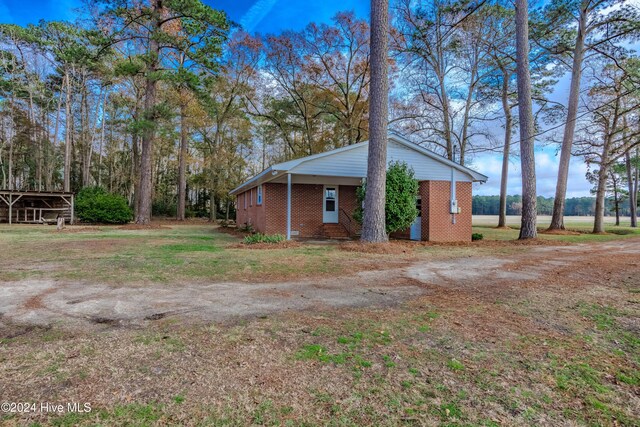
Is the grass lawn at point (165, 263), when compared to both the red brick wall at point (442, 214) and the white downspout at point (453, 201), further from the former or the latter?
the white downspout at point (453, 201)

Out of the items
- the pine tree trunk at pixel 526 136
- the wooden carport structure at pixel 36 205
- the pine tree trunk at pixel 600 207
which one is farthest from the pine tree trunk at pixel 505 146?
the wooden carport structure at pixel 36 205

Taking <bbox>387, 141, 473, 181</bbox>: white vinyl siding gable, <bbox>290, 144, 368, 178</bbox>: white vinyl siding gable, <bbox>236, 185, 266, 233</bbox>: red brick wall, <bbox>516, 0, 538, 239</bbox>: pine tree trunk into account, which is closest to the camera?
<bbox>290, 144, 368, 178</bbox>: white vinyl siding gable

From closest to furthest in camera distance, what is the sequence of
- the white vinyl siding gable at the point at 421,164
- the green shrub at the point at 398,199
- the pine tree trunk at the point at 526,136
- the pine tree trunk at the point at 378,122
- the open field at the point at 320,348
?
the open field at the point at 320,348, the pine tree trunk at the point at 378,122, the green shrub at the point at 398,199, the pine tree trunk at the point at 526,136, the white vinyl siding gable at the point at 421,164

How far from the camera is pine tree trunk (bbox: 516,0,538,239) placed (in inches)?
500

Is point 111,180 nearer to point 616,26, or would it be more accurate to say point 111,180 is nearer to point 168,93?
point 168,93

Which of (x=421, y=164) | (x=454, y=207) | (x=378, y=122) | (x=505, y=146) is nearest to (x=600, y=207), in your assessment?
(x=505, y=146)

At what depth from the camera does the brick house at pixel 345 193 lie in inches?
503

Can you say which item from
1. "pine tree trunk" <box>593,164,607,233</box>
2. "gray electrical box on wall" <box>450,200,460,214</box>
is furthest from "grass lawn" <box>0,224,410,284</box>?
"pine tree trunk" <box>593,164,607,233</box>

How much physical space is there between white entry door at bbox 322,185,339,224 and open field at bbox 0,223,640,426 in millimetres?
9158

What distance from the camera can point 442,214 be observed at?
13.4 metres

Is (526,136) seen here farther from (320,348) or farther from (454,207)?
(320,348)

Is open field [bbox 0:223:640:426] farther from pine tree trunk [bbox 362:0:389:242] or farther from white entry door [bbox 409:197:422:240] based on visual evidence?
white entry door [bbox 409:197:422:240]

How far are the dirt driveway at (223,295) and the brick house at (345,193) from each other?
6542 millimetres

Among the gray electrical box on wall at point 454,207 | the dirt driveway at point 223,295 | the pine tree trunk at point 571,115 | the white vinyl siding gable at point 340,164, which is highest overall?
the pine tree trunk at point 571,115
